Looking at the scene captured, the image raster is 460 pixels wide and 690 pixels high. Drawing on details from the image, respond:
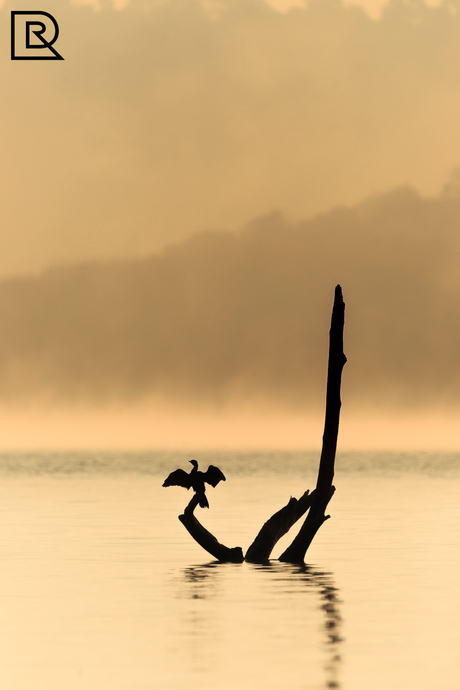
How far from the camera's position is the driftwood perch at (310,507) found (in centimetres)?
3058

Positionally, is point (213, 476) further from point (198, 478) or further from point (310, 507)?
point (310, 507)

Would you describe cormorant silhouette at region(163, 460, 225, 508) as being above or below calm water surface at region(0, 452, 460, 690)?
above

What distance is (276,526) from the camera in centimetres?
3103

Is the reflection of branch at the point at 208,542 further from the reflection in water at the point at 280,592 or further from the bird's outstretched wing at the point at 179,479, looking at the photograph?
the bird's outstretched wing at the point at 179,479

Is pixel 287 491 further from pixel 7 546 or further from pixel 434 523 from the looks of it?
pixel 7 546

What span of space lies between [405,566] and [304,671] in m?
14.1

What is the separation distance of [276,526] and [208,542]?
1573mm

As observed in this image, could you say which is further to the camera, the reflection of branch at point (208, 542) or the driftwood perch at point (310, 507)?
the reflection of branch at point (208, 542)

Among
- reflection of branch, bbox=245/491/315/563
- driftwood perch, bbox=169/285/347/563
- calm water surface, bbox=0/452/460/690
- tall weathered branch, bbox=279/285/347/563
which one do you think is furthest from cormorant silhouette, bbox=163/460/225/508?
tall weathered branch, bbox=279/285/347/563

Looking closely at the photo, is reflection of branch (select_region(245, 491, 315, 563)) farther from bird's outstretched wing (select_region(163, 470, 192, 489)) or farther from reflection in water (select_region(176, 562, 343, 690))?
bird's outstretched wing (select_region(163, 470, 192, 489))

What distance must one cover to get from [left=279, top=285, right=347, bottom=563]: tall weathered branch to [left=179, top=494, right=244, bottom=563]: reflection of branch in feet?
4.14

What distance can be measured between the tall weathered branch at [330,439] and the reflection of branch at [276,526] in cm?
27

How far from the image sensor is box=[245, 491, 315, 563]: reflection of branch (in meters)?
30.9

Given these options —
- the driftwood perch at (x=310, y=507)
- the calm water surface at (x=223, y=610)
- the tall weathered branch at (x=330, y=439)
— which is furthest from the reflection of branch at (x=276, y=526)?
the calm water surface at (x=223, y=610)
